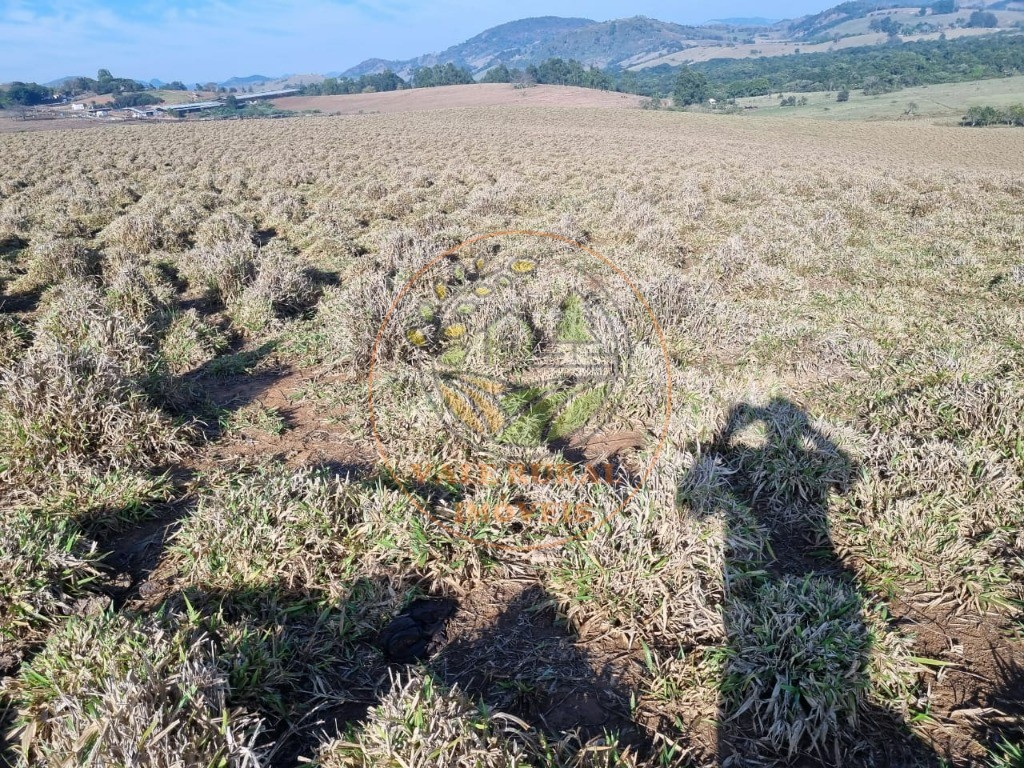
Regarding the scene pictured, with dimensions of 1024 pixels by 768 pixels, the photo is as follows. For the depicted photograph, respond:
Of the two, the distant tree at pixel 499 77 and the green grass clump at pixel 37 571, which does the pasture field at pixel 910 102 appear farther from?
the green grass clump at pixel 37 571

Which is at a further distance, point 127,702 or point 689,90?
point 689,90

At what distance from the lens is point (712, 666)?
2463 millimetres

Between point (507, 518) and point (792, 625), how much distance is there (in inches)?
61.7

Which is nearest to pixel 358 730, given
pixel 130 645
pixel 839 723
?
pixel 130 645

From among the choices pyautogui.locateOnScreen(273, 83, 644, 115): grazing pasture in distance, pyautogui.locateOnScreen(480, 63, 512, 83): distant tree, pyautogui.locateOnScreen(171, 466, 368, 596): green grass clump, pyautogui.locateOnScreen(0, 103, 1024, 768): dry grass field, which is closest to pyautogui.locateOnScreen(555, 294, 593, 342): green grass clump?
pyautogui.locateOnScreen(0, 103, 1024, 768): dry grass field

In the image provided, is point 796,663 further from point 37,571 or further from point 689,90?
point 689,90

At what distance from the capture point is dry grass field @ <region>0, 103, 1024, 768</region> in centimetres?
224

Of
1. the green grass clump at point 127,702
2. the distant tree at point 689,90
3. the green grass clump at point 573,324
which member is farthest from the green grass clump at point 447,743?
the distant tree at point 689,90

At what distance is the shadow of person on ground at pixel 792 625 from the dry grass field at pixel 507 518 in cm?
2

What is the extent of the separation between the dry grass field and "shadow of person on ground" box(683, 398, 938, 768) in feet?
0.05

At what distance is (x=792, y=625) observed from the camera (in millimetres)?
2498

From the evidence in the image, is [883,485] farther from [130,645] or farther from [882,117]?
[882,117]

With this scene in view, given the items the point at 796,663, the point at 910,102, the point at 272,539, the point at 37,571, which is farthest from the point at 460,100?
the point at 796,663

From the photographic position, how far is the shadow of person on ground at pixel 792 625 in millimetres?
2225
